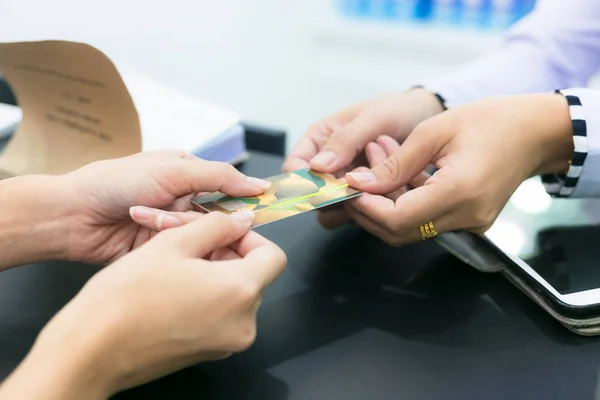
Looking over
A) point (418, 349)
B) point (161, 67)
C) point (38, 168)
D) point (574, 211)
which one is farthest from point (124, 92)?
point (161, 67)

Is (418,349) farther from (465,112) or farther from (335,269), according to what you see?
(465,112)

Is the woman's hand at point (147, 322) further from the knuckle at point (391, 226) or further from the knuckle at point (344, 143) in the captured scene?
the knuckle at point (344, 143)

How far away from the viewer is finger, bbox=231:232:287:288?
406 mm

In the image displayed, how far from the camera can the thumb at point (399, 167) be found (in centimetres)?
57

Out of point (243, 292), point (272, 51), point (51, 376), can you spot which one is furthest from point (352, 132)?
point (272, 51)

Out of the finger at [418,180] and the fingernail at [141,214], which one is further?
the finger at [418,180]

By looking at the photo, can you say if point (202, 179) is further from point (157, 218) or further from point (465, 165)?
point (465, 165)

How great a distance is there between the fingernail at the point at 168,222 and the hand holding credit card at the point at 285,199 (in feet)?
0.15

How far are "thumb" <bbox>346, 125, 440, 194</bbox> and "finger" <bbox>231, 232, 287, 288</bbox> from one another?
0.16m

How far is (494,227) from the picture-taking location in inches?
23.2

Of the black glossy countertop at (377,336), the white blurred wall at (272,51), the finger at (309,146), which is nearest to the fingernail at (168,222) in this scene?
the black glossy countertop at (377,336)

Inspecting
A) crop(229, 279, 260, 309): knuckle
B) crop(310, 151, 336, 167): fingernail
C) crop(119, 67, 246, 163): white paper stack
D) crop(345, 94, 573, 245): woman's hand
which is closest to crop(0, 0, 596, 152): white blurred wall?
crop(119, 67, 246, 163): white paper stack

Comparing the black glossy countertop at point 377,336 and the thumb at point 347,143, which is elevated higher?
the thumb at point 347,143

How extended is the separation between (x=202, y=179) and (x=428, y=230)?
0.77 ft
